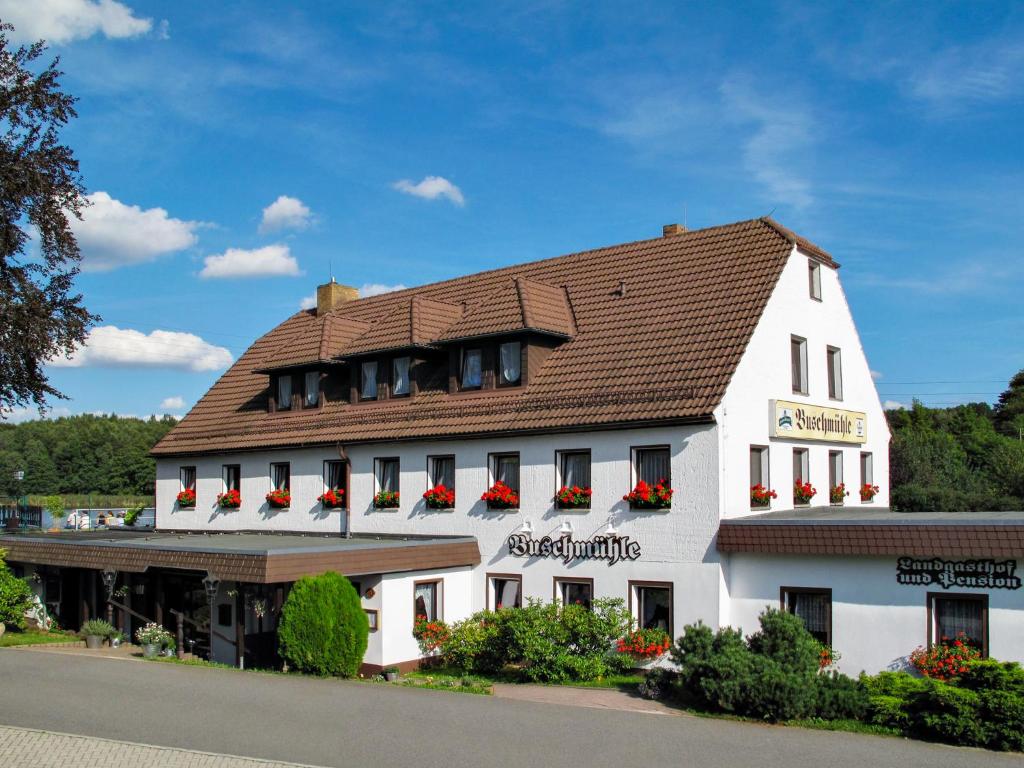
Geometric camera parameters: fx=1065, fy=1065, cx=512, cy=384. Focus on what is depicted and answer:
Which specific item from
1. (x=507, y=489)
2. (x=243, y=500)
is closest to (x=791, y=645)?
(x=507, y=489)

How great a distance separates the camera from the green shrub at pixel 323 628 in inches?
773

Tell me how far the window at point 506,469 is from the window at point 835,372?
26.4 feet

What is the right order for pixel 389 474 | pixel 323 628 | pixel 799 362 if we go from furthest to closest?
pixel 389 474 < pixel 799 362 < pixel 323 628

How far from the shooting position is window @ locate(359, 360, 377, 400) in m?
27.8

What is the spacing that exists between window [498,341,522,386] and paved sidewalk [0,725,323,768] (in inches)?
517

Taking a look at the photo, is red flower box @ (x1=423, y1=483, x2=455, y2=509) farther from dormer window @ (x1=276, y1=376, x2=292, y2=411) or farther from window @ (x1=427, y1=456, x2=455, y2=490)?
dormer window @ (x1=276, y1=376, x2=292, y2=411)

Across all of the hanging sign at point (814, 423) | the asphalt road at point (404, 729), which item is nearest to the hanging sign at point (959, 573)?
the asphalt road at point (404, 729)

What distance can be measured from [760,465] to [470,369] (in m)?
7.49

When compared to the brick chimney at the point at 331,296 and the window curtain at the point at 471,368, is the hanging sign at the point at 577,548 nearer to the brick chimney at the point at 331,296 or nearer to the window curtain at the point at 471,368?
the window curtain at the point at 471,368

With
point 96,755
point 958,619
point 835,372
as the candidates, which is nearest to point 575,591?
point 958,619

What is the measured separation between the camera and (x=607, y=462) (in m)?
21.9

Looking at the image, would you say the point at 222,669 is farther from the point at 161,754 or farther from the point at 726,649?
the point at 726,649

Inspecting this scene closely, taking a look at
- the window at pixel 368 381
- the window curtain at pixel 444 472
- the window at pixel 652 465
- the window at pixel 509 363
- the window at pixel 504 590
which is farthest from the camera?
the window at pixel 368 381

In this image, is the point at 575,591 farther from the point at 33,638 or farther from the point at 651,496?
the point at 33,638
